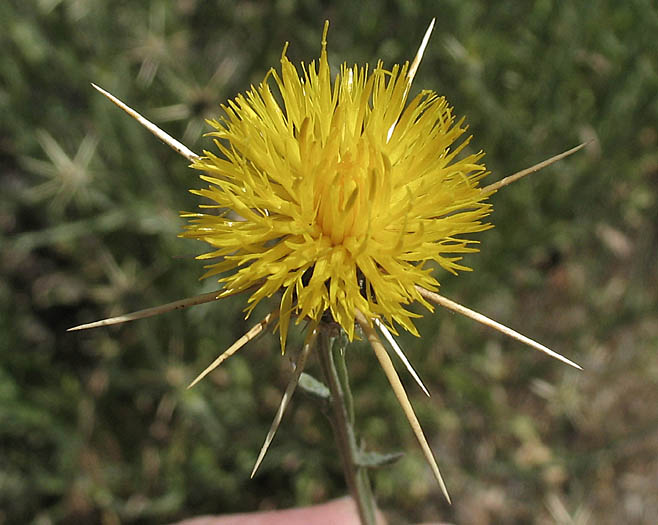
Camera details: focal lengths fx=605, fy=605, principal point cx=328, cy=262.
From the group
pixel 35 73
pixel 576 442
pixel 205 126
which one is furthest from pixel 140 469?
pixel 576 442

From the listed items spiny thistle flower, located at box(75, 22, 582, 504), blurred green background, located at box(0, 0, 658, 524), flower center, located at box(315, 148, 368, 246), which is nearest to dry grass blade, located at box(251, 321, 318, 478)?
spiny thistle flower, located at box(75, 22, 582, 504)

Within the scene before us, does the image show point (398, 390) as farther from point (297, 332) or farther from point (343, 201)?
point (297, 332)

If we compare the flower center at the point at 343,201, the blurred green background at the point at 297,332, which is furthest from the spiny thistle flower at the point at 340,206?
the blurred green background at the point at 297,332

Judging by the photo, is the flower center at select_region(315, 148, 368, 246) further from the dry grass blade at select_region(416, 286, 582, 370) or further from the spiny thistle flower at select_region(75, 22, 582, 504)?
the dry grass blade at select_region(416, 286, 582, 370)

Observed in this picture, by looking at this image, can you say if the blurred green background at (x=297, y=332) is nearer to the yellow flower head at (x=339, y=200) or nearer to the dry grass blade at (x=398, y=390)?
the yellow flower head at (x=339, y=200)

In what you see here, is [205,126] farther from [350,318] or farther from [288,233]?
[350,318]
